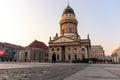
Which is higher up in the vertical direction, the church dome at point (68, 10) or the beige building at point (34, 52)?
the church dome at point (68, 10)

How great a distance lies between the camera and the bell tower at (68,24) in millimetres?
88244

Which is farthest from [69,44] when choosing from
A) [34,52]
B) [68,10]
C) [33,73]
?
[33,73]

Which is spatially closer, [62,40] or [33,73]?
[33,73]

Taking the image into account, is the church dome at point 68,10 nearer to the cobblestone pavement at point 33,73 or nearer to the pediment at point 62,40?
the pediment at point 62,40

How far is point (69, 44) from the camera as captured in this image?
81375 millimetres

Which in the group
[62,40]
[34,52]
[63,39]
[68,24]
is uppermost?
[68,24]

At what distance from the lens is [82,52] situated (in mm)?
83000

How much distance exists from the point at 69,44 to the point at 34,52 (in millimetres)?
25530

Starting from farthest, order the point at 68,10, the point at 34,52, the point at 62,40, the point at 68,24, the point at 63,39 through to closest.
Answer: the point at 34,52 < the point at 68,10 < the point at 68,24 < the point at 62,40 < the point at 63,39

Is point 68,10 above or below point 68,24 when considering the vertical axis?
above

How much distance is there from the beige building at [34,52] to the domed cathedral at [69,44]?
40.0 feet

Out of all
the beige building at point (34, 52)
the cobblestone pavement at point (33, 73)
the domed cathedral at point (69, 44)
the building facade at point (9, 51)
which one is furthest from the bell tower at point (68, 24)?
the cobblestone pavement at point (33, 73)

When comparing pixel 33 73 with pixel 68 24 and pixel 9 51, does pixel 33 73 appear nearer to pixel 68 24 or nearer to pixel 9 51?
pixel 68 24

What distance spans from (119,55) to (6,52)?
229ft
